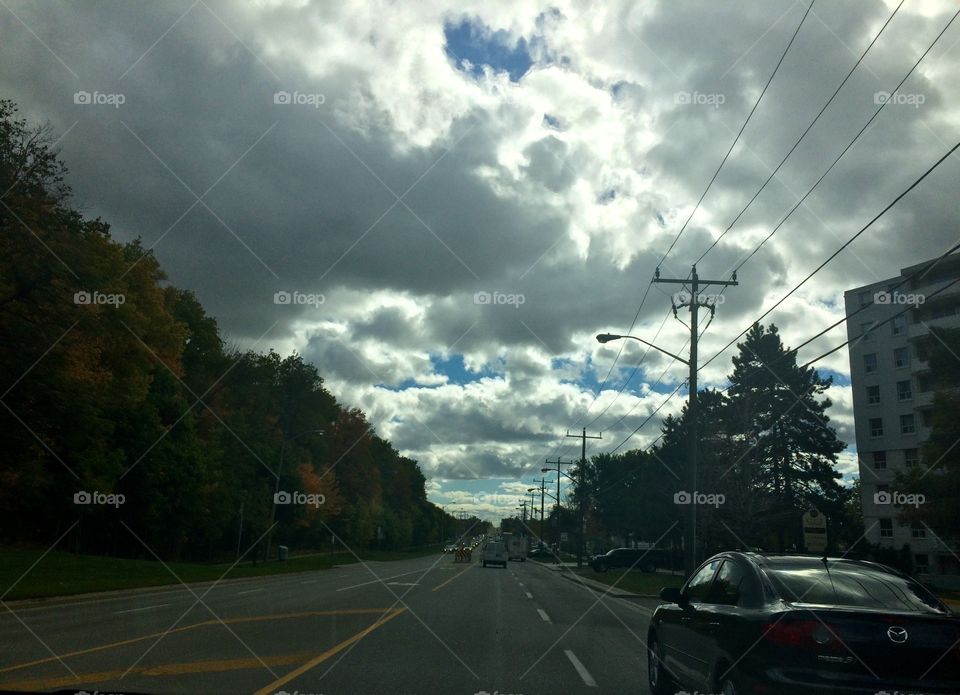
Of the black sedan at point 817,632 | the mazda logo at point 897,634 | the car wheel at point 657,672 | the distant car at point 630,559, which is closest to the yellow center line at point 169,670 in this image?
the car wheel at point 657,672

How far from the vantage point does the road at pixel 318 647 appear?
8.50 metres

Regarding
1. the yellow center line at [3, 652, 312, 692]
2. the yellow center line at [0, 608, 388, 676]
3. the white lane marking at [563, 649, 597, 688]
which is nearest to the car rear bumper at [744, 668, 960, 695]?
the white lane marking at [563, 649, 597, 688]

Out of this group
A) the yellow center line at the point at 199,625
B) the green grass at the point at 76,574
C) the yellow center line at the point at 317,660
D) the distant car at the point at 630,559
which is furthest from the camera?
the distant car at the point at 630,559

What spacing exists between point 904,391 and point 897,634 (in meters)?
63.5

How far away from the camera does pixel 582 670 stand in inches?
397

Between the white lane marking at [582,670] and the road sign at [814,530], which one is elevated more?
the road sign at [814,530]

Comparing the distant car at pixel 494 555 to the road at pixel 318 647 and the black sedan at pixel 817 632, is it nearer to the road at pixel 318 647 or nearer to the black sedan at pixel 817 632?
the road at pixel 318 647

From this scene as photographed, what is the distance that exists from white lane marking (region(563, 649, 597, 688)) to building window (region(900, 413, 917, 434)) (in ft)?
189

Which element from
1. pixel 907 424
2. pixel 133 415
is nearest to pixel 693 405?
pixel 133 415

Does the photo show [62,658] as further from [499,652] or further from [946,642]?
[946,642]

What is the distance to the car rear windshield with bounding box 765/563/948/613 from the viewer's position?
20.0 feet

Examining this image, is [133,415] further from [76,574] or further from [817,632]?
[817,632]

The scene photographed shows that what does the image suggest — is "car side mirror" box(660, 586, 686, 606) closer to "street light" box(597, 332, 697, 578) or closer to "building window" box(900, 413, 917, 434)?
"street light" box(597, 332, 697, 578)

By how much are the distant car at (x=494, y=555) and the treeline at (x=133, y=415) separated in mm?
14405
